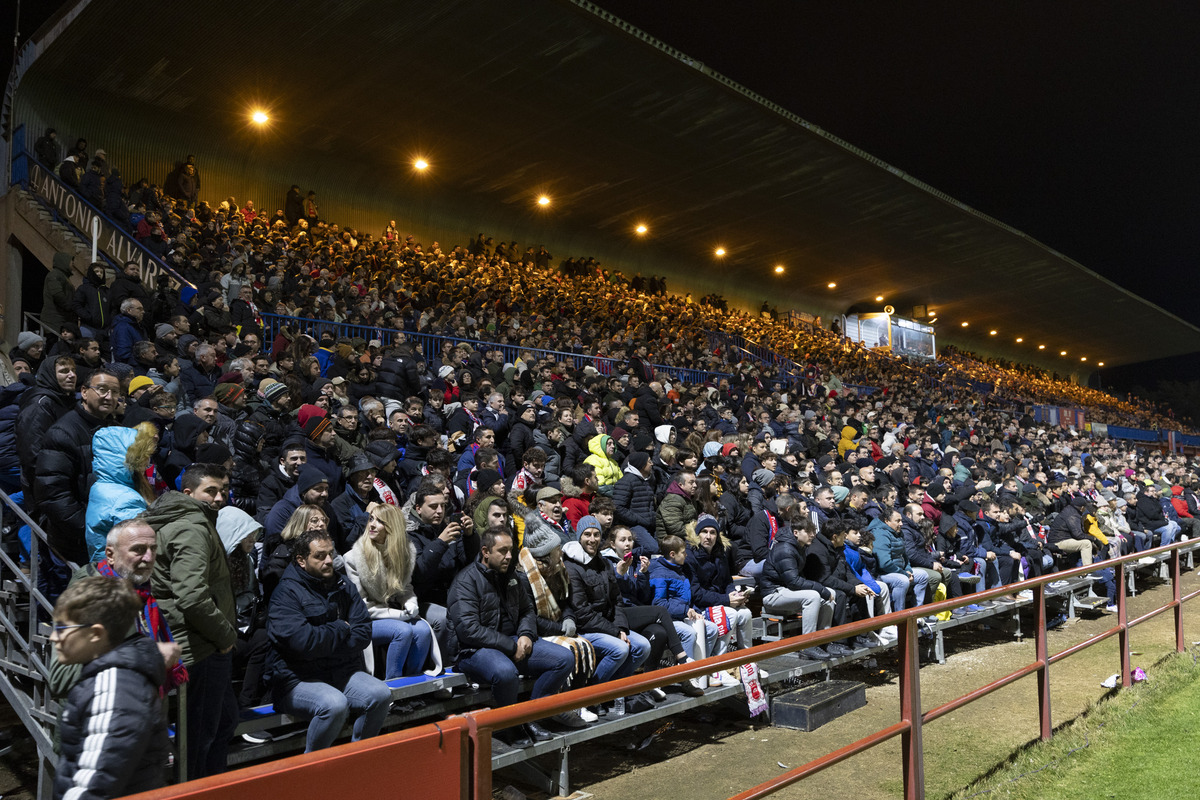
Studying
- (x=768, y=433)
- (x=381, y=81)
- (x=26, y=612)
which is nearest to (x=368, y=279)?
(x=381, y=81)

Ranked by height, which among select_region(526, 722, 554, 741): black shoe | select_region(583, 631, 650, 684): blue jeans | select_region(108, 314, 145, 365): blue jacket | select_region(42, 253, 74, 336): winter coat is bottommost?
select_region(526, 722, 554, 741): black shoe

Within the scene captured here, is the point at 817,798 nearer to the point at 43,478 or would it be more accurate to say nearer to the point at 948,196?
the point at 43,478

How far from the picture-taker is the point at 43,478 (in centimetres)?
428

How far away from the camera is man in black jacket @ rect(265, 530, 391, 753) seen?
399cm

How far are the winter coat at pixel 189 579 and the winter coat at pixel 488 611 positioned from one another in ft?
4.71

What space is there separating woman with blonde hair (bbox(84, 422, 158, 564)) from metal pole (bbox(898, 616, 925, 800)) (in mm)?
3708

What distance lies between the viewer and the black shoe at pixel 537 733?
170 inches

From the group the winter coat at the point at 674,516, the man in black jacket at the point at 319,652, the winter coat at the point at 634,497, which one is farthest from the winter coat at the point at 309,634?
the winter coat at the point at 634,497

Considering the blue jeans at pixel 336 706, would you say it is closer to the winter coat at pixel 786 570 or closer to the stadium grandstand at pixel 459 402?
the stadium grandstand at pixel 459 402

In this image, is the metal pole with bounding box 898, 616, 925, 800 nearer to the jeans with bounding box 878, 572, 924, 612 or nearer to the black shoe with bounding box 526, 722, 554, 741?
the black shoe with bounding box 526, 722, 554, 741

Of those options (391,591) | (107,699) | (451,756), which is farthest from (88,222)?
(451,756)

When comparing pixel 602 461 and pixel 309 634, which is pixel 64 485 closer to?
pixel 309 634

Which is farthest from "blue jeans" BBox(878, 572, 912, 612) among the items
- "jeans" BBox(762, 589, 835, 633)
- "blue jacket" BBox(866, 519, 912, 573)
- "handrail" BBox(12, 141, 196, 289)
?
"handrail" BBox(12, 141, 196, 289)

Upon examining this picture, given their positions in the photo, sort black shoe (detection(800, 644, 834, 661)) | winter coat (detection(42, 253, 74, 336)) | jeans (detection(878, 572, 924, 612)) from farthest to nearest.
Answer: winter coat (detection(42, 253, 74, 336)), jeans (detection(878, 572, 924, 612)), black shoe (detection(800, 644, 834, 661))
